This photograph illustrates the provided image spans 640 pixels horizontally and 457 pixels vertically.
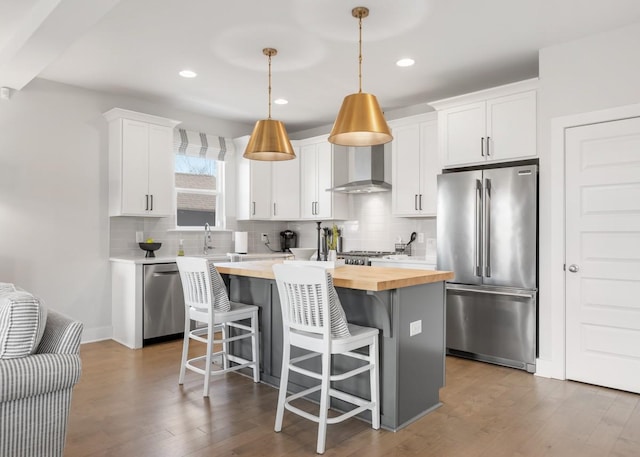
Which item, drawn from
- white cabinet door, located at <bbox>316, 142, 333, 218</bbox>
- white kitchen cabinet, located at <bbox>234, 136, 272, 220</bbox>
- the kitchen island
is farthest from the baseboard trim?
white cabinet door, located at <bbox>316, 142, 333, 218</bbox>

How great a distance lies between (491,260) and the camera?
3994mm

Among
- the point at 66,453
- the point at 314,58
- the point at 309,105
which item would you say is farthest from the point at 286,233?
the point at 66,453

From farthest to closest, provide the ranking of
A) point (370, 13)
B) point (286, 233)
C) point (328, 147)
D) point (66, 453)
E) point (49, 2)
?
point (286, 233)
point (328, 147)
point (370, 13)
point (49, 2)
point (66, 453)

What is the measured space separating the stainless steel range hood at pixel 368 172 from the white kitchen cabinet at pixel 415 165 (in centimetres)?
26

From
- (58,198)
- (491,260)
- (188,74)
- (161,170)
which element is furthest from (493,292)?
(58,198)

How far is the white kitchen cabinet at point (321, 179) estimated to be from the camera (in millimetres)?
5914

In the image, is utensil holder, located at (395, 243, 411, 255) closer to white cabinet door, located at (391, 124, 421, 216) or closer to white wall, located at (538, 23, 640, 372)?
white cabinet door, located at (391, 124, 421, 216)

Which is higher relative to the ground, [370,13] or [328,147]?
[370,13]

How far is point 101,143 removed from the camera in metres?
4.97

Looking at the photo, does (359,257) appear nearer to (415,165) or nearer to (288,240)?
(415,165)

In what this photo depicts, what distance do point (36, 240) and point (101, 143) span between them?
123 centimetres

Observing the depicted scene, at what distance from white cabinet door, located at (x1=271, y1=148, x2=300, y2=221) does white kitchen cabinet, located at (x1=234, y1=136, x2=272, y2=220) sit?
85 mm

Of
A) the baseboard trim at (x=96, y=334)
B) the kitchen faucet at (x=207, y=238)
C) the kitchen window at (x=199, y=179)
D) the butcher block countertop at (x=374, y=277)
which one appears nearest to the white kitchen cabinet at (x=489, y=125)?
the butcher block countertop at (x=374, y=277)

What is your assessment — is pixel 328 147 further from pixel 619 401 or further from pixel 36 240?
pixel 619 401
